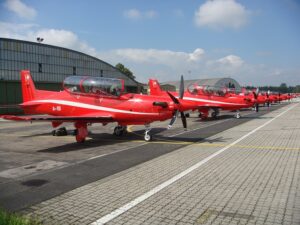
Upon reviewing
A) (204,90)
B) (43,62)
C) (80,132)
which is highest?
(43,62)

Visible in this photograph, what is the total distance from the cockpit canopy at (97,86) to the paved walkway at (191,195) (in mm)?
5282

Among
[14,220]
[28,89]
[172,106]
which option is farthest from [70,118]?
[14,220]

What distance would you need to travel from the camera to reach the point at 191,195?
19.6 ft

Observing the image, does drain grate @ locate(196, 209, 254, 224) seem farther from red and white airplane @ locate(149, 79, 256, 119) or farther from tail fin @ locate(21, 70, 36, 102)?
red and white airplane @ locate(149, 79, 256, 119)

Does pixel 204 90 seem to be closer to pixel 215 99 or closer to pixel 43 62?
pixel 215 99

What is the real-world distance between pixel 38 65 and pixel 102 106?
1525 inches

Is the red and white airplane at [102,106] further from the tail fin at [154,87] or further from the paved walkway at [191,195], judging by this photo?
the tail fin at [154,87]

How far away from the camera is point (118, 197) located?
5953 mm

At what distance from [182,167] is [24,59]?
4361 cm

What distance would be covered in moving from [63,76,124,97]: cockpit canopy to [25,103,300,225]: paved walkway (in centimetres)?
528

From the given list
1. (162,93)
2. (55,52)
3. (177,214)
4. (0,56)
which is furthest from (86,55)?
(177,214)

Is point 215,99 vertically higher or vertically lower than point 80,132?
higher

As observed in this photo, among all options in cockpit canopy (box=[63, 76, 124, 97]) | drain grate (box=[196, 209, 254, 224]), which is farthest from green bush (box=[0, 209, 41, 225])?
cockpit canopy (box=[63, 76, 124, 97])

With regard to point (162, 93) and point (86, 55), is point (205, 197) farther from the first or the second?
point (86, 55)
